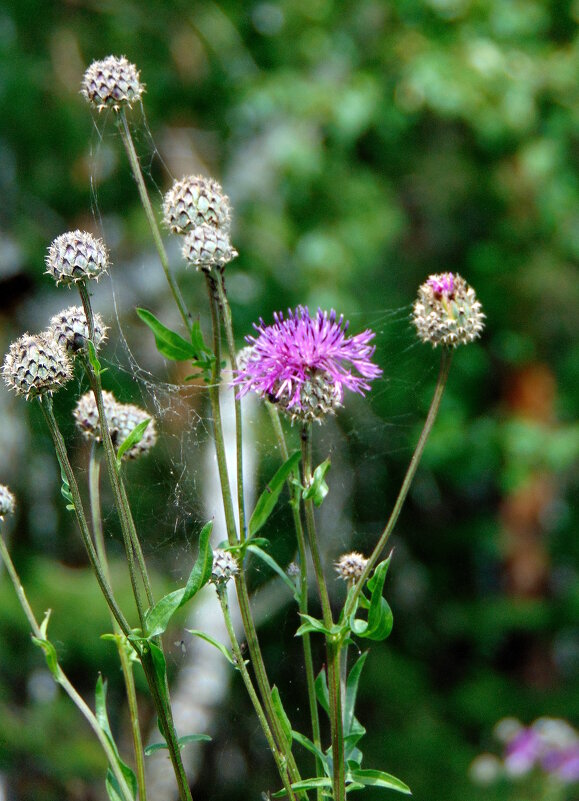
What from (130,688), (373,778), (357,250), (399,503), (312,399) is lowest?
(373,778)

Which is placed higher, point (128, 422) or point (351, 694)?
point (128, 422)

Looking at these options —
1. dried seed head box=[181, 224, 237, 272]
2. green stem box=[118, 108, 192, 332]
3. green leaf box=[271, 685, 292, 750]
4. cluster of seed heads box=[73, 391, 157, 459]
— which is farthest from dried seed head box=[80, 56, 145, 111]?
green leaf box=[271, 685, 292, 750]

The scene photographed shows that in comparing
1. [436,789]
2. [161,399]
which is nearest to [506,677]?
[436,789]

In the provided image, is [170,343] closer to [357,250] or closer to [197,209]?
[197,209]

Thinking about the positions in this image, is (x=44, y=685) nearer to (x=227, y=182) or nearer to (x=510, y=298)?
(x=227, y=182)

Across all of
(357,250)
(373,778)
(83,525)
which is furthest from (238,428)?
(357,250)
